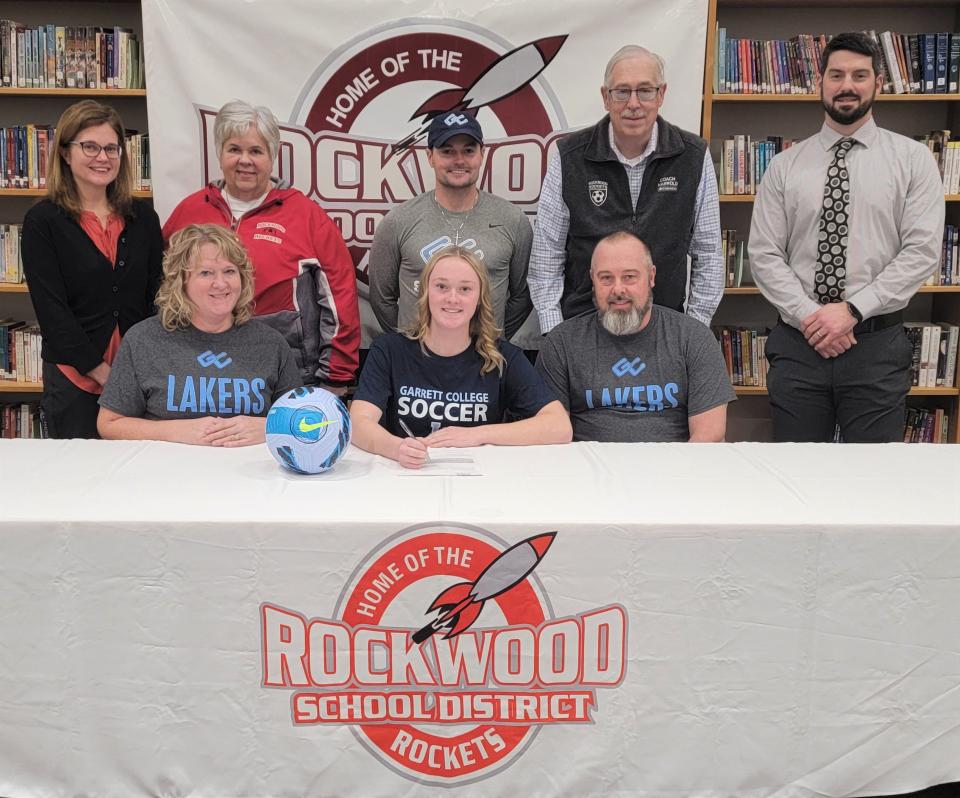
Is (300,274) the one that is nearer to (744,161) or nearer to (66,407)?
(66,407)

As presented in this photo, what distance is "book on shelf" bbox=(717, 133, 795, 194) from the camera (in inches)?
146

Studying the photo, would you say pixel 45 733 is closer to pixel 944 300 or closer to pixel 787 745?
Result: pixel 787 745

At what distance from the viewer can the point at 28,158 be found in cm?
371

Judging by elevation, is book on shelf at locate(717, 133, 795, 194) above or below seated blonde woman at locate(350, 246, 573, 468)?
above

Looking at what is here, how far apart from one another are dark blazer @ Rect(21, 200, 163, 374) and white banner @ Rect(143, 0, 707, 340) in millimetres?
797

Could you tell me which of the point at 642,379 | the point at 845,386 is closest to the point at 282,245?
the point at 642,379

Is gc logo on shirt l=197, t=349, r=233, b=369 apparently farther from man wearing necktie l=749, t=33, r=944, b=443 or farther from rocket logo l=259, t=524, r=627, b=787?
man wearing necktie l=749, t=33, r=944, b=443

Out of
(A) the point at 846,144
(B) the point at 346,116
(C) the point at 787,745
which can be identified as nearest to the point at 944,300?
(A) the point at 846,144

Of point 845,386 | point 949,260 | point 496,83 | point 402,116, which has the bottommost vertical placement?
point 845,386

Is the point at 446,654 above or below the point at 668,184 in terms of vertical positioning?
below

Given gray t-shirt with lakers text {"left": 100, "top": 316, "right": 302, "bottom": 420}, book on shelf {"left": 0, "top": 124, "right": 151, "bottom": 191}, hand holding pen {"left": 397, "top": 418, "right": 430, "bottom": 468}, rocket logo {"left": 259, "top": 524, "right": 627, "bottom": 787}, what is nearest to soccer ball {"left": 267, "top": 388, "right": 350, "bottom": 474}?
hand holding pen {"left": 397, "top": 418, "right": 430, "bottom": 468}

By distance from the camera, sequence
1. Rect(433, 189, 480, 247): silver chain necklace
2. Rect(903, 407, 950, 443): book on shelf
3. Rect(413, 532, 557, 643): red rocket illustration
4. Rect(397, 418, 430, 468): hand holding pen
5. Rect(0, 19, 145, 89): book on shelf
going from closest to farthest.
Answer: Rect(413, 532, 557, 643): red rocket illustration, Rect(397, 418, 430, 468): hand holding pen, Rect(433, 189, 480, 247): silver chain necklace, Rect(0, 19, 145, 89): book on shelf, Rect(903, 407, 950, 443): book on shelf

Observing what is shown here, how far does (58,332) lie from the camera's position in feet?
8.80

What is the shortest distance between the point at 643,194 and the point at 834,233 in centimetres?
57
